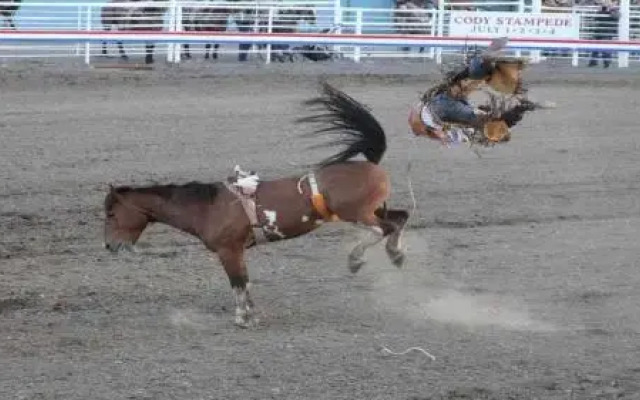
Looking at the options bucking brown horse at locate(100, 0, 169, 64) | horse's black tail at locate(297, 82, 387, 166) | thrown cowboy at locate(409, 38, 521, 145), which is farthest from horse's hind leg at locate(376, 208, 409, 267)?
bucking brown horse at locate(100, 0, 169, 64)

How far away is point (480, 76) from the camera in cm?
857

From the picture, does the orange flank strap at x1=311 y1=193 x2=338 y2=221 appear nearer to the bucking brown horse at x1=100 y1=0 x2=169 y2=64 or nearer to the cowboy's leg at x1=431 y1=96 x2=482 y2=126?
the cowboy's leg at x1=431 y1=96 x2=482 y2=126

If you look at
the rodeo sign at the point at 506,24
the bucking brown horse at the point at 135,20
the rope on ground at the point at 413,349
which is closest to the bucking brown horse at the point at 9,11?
the bucking brown horse at the point at 135,20

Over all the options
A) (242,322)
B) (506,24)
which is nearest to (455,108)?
(242,322)

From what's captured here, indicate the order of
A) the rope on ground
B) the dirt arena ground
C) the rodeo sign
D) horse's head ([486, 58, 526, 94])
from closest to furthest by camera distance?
1. the dirt arena ground
2. the rope on ground
3. horse's head ([486, 58, 526, 94])
4. the rodeo sign

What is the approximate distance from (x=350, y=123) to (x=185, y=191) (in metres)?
1.18

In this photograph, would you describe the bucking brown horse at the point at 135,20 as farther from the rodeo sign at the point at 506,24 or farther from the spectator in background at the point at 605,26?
the spectator in background at the point at 605,26

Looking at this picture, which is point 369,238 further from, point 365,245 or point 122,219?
point 122,219

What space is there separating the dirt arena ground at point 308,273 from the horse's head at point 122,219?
1.85 feet

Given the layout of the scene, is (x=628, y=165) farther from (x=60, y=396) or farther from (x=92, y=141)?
(x=60, y=396)

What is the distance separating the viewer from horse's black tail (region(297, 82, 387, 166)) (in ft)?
28.6

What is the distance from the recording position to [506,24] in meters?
24.7

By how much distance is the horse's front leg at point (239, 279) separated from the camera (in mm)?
8430

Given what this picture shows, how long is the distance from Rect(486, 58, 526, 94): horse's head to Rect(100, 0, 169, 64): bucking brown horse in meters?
14.5
